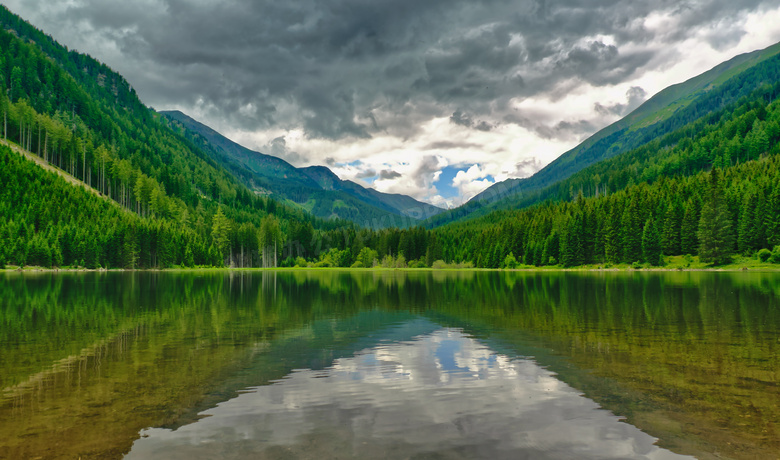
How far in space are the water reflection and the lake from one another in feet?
0.21

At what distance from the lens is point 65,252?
137 metres

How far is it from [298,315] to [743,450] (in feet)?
94.0

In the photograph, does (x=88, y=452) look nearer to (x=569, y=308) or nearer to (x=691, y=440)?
(x=691, y=440)

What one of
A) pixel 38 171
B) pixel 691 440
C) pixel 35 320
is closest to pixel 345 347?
pixel 691 440

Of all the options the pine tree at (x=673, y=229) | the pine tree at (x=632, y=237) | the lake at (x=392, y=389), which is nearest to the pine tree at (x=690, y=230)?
the pine tree at (x=673, y=229)

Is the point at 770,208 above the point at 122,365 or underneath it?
above

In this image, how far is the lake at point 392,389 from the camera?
9602 millimetres

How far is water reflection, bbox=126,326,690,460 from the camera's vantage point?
930 centimetres

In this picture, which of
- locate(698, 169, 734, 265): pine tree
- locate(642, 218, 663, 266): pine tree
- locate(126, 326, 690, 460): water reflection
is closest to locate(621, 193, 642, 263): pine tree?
locate(642, 218, 663, 266): pine tree

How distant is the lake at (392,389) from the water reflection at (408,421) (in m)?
0.06

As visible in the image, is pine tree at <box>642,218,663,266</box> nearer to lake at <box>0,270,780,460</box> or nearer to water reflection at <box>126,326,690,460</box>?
lake at <box>0,270,780,460</box>

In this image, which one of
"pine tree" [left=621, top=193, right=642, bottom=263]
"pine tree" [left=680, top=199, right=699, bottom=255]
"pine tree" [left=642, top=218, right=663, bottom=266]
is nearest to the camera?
"pine tree" [left=680, top=199, right=699, bottom=255]

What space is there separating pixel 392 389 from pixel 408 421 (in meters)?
3.08

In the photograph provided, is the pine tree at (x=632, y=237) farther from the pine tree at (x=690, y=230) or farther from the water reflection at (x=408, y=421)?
the water reflection at (x=408, y=421)
